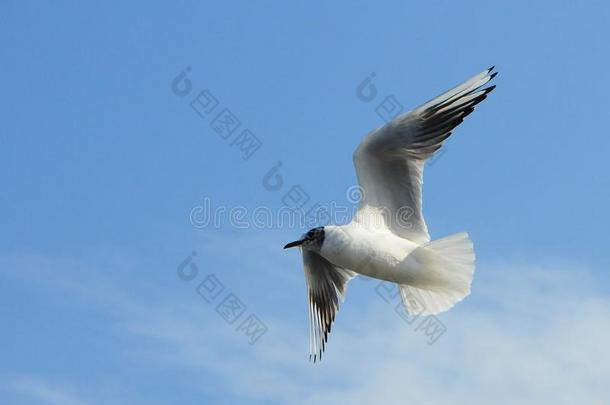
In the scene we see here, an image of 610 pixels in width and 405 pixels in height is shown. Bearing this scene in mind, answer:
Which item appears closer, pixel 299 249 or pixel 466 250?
pixel 466 250

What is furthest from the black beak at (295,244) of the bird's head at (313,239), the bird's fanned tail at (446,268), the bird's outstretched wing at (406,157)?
the bird's fanned tail at (446,268)

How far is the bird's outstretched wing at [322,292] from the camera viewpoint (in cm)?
871

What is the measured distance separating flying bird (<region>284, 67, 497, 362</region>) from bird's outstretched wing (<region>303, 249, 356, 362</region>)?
86cm

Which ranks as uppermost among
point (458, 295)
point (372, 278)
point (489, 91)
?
point (489, 91)

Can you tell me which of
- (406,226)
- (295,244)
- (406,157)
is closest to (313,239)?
(295,244)

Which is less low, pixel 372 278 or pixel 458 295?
pixel 372 278

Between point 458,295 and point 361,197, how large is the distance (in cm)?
104

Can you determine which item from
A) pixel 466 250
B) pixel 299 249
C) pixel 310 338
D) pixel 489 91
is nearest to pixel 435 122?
pixel 489 91

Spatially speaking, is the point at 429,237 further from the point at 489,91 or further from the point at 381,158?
the point at 489,91

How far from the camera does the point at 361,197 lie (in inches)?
304

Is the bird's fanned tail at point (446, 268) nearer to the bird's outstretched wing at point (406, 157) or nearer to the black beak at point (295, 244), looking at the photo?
the bird's outstretched wing at point (406, 157)

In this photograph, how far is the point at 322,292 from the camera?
28.8 feet

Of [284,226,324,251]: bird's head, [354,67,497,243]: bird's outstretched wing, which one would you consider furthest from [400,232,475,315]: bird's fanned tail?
[284,226,324,251]: bird's head

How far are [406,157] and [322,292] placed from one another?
1.67m
